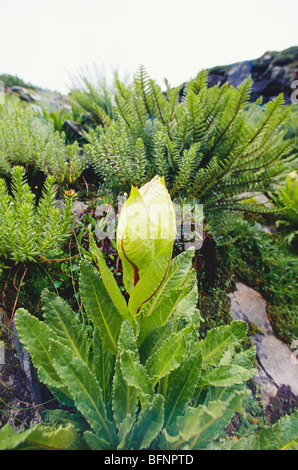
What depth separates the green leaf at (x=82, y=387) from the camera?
0.67m

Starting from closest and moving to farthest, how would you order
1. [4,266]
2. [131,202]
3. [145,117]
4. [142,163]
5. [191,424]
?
[191,424]
[131,202]
[4,266]
[142,163]
[145,117]

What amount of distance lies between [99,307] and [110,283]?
0.12 meters

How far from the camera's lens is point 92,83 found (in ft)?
11.1

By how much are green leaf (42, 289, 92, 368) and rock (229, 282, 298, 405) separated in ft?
3.96

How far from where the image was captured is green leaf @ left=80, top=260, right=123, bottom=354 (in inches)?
32.4

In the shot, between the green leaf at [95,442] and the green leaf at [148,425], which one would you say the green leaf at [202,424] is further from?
the green leaf at [95,442]

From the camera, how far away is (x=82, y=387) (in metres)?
0.70

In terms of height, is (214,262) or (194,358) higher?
(214,262)

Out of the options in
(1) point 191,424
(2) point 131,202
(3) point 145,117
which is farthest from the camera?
(3) point 145,117

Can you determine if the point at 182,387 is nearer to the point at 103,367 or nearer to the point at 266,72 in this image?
the point at 103,367

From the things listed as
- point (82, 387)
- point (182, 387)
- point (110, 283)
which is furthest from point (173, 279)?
point (82, 387)
